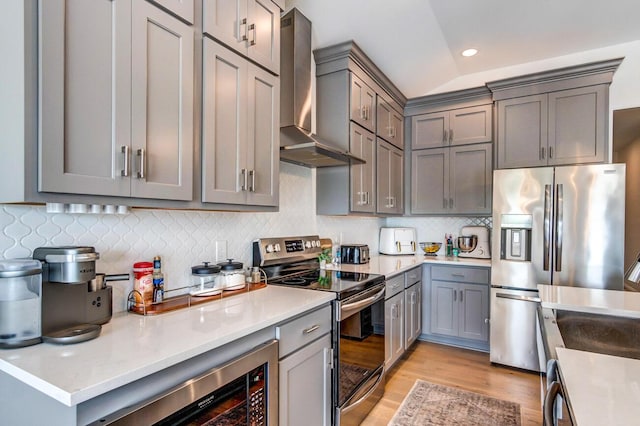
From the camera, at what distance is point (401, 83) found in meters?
3.68

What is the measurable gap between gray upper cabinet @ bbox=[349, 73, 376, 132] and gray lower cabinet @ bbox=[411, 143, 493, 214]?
109 centimetres

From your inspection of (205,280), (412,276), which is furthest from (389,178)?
(205,280)

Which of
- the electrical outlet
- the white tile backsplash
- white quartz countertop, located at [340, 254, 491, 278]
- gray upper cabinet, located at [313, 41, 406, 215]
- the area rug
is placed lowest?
the area rug

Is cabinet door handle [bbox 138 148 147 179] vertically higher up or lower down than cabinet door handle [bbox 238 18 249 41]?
lower down

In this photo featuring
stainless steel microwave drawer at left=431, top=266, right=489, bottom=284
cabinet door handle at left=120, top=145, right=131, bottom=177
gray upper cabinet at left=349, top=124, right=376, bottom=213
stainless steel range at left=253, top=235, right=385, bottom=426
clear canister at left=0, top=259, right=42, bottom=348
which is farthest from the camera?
stainless steel microwave drawer at left=431, top=266, right=489, bottom=284

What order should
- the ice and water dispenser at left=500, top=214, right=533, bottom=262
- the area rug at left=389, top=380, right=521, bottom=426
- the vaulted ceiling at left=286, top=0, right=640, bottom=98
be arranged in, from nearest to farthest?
the area rug at left=389, top=380, right=521, bottom=426
the vaulted ceiling at left=286, top=0, right=640, bottom=98
the ice and water dispenser at left=500, top=214, right=533, bottom=262

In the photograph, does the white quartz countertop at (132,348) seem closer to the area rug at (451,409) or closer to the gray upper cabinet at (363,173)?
the area rug at (451,409)

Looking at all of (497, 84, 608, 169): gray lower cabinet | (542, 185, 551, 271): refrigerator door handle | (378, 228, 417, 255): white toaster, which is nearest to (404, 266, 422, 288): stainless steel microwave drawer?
(378, 228, 417, 255): white toaster

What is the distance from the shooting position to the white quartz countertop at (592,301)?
1.55m

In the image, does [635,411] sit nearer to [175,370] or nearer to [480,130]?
[175,370]

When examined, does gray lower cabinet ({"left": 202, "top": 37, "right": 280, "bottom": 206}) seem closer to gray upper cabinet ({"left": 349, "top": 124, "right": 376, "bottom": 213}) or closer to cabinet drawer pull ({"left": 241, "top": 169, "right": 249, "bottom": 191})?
cabinet drawer pull ({"left": 241, "top": 169, "right": 249, "bottom": 191})

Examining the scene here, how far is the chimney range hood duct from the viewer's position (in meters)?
2.28

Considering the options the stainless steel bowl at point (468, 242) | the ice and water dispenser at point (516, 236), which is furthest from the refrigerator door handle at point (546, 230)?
the stainless steel bowl at point (468, 242)

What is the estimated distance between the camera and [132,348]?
1.05 m
